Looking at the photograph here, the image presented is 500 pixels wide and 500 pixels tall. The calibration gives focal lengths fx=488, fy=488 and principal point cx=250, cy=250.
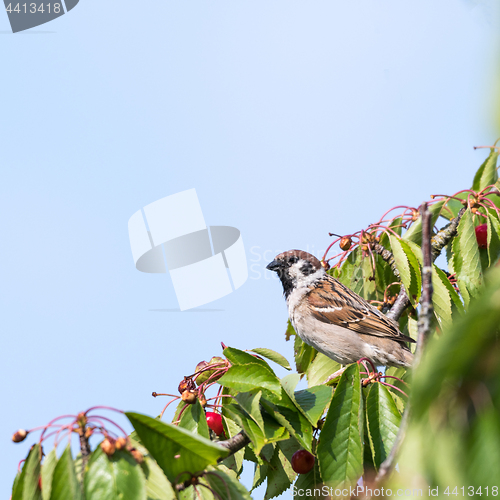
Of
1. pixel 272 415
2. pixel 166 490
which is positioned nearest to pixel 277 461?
pixel 272 415

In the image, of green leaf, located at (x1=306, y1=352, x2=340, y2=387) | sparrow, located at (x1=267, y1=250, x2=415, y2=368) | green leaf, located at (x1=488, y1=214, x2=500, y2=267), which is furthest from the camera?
sparrow, located at (x1=267, y1=250, x2=415, y2=368)

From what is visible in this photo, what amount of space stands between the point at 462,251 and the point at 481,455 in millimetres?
2686

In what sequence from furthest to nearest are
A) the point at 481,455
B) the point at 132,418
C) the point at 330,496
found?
the point at 330,496, the point at 132,418, the point at 481,455

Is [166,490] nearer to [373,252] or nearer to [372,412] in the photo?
[372,412]

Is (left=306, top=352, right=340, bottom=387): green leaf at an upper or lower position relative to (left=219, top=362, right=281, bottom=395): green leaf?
lower

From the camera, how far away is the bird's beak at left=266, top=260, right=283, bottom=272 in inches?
196

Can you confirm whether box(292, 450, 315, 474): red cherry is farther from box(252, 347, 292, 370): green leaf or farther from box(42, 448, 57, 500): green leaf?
box(42, 448, 57, 500): green leaf

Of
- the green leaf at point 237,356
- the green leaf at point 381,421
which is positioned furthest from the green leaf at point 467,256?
the green leaf at point 237,356

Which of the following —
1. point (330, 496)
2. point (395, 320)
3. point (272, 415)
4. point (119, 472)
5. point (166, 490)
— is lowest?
point (395, 320)

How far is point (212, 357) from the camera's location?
99.0 inches

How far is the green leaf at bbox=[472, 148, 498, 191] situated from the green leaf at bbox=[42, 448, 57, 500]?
354 cm

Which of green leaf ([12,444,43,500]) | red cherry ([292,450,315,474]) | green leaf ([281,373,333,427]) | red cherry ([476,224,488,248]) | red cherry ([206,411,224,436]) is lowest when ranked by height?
red cherry ([292,450,315,474])

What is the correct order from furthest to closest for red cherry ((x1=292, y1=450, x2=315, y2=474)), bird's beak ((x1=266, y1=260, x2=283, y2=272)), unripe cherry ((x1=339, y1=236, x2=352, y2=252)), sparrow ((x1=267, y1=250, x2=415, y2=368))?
1. bird's beak ((x1=266, y1=260, x2=283, y2=272))
2. sparrow ((x1=267, y1=250, x2=415, y2=368))
3. unripe cherry ((x1=339, y1=236, x2=352, y2=252))
4. red cherry ((x1=292, y1=450, x2=315, y2=474))

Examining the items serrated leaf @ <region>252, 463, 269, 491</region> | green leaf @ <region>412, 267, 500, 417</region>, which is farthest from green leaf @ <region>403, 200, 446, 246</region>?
green leaf @ <region>412, 267, 500, 417</region>
